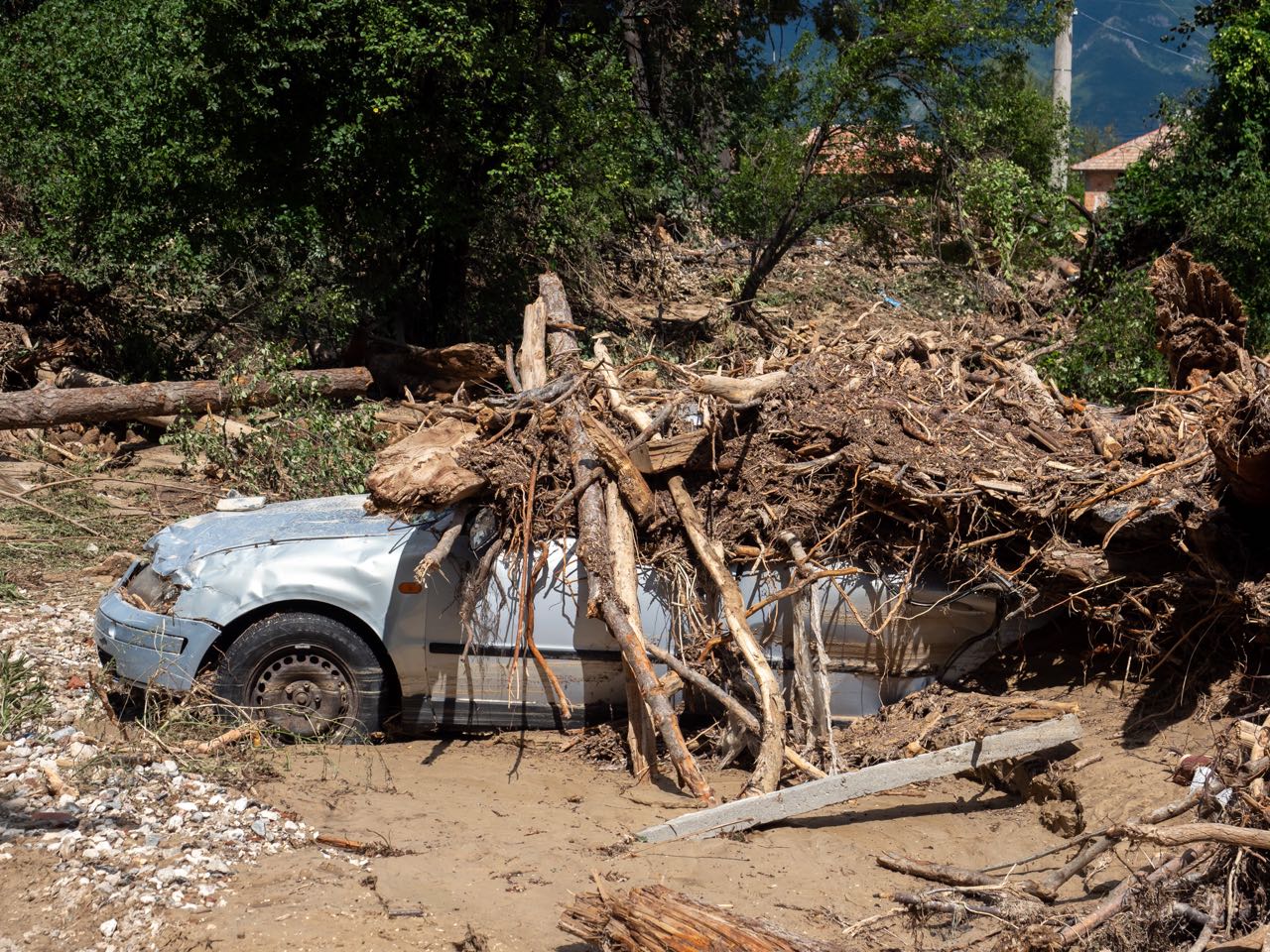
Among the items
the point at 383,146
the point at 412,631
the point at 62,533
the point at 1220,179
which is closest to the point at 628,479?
the point at 412,631

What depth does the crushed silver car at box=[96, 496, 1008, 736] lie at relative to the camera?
237 inches

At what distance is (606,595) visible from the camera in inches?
231

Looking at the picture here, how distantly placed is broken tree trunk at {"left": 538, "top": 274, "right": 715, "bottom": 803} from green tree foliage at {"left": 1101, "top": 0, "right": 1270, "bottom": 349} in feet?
29.9

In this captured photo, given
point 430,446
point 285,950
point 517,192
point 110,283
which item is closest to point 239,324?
point 110,283

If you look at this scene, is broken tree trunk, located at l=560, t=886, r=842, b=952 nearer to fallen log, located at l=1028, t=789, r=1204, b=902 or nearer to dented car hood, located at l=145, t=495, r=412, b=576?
fallen log, located at l=1028, t=789, r=1204, b=902

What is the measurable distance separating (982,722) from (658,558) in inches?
70.3

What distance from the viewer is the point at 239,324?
15836mm

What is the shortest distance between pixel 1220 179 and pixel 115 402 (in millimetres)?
12482

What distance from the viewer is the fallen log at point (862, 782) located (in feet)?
17.0

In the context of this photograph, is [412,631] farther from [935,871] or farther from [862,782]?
[935,871]

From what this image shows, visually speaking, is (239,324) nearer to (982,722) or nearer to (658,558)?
(658,558)

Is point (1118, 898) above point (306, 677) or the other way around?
the other way around

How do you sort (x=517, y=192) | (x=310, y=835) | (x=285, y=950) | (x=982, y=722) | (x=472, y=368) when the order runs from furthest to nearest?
(x=517, y=192) < (x=472, y=368) < (x=982, y=722) < (x=310, y=835) < (x=285, y=950)

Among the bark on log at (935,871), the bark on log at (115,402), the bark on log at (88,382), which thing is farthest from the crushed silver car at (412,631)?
the bark on log at (88,382)
